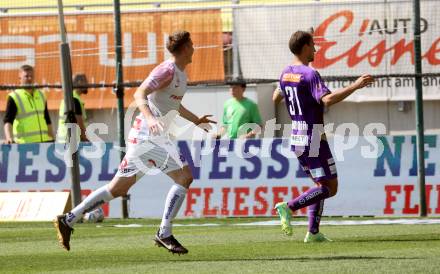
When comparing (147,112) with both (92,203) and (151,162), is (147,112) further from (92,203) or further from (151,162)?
(92,203)

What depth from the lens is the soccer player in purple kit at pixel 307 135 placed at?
11.8 meters

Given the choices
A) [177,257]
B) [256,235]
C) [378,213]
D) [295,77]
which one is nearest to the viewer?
[177,257]

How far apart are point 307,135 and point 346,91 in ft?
3.28

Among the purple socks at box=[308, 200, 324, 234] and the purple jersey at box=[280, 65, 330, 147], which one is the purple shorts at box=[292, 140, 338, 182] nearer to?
the purple jersey at box=[280, 65, 330, 147]

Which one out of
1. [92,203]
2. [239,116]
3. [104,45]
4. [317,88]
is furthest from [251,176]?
[92,203]

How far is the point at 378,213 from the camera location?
16.3 metres

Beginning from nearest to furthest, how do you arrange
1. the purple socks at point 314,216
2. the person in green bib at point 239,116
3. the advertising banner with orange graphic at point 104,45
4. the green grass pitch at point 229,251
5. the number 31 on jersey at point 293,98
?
the green grass pitch at point 229,251 < the number 31 on jersey at point 293,98 < the purple socks at point 314,216 < the person in green bib at point 239,116 < the advertising banner with orange graphic at point 104,45

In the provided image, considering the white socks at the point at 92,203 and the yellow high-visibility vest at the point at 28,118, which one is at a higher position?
the yellow high-visibility vest at the point at 28,118

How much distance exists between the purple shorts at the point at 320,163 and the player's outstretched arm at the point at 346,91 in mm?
601

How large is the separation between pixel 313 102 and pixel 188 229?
11.0 ft

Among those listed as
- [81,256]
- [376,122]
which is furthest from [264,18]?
[81,256]

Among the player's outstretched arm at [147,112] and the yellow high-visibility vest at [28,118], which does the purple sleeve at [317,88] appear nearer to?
the player's outstretched arm at [147,112]

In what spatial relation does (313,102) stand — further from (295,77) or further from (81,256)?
(81,256)

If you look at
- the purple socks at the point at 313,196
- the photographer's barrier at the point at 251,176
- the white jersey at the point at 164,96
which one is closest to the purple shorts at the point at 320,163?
the purple socks at the point at 313,196
